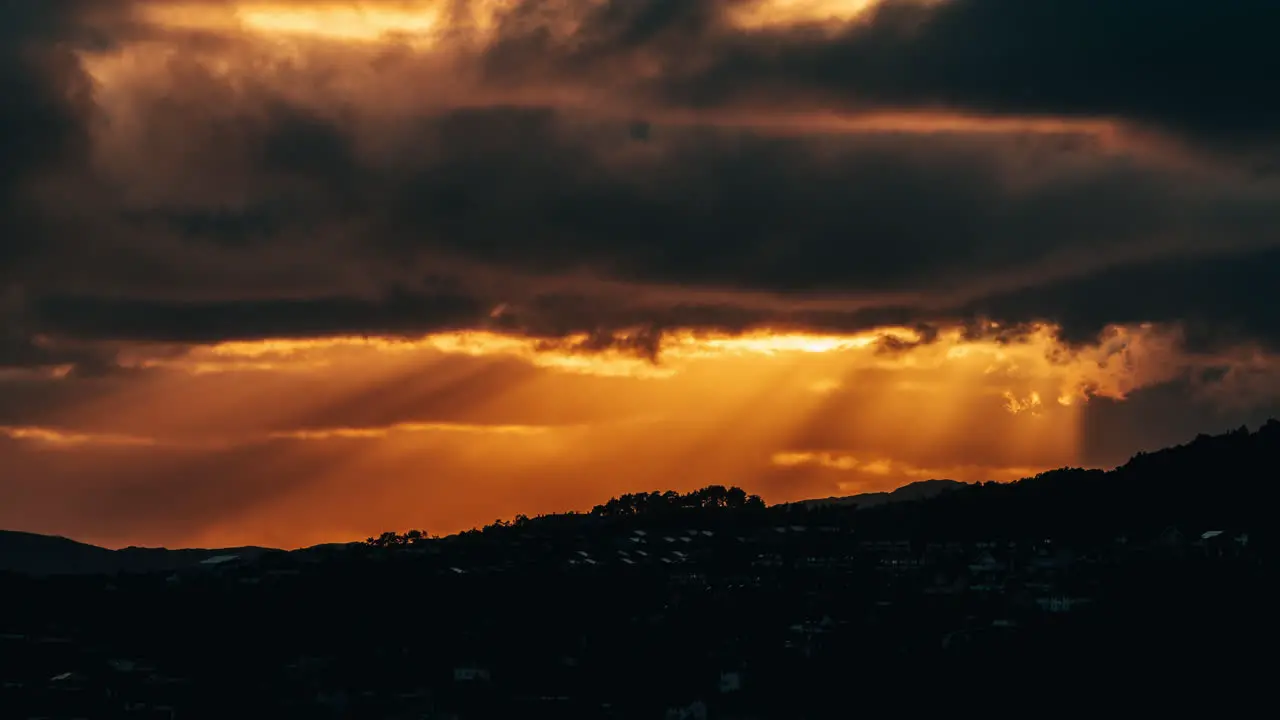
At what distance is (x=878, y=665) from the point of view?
649 feet

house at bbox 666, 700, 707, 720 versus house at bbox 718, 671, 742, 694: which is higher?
house at bbox 718, 671, 742, 694

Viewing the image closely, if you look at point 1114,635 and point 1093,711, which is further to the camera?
point 1114,635

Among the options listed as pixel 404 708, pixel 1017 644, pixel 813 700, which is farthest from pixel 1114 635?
pixel 404 708

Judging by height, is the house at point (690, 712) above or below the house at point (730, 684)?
below

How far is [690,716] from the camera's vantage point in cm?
19062

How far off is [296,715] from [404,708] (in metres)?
8.50

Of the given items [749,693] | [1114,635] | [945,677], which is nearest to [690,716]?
[749,693]

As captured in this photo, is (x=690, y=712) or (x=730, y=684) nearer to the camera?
(x=690, y=712)

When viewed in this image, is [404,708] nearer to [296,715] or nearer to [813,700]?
[296,715]

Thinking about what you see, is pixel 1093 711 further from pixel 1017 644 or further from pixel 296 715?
pixel 296 715

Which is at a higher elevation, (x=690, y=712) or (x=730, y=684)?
(x=730, y=684)

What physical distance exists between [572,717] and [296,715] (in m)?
22.4

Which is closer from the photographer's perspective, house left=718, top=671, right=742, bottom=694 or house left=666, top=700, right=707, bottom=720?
house left=666, top=700, right=707, bottom=720

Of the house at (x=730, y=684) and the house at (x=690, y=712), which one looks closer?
the house at (x=690, y=712)
